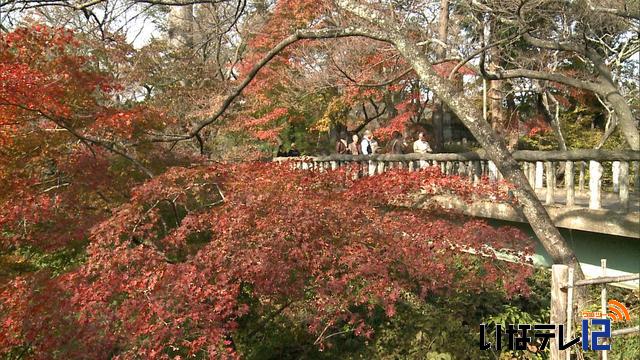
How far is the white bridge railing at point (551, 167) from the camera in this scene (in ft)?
17.8

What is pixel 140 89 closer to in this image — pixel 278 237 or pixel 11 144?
pixel 11 144

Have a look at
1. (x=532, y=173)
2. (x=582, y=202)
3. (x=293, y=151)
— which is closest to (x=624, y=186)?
(x=582, y=202)

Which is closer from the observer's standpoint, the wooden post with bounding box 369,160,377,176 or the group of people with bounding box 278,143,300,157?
the wooden post with bounding box 369,160,377,176

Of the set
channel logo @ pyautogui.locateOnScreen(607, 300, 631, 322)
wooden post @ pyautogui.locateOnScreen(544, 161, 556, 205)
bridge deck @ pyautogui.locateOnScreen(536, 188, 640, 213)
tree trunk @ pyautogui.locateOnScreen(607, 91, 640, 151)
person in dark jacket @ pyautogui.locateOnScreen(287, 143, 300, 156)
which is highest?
tree trunk @ pyautogui.locateOnScreen(607, 91, 640, 151)

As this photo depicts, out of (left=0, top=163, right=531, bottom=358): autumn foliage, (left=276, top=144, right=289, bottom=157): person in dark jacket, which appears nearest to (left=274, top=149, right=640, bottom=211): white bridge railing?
(left=0, top=163, right=531, bottom=358): autumn foliage

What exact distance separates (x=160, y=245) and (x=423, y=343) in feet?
11.9

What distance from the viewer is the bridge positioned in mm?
5434

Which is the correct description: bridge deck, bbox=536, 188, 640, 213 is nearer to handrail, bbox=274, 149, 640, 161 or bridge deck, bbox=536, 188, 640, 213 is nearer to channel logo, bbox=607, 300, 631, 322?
handrail, bbox=274, 149, 640, 161

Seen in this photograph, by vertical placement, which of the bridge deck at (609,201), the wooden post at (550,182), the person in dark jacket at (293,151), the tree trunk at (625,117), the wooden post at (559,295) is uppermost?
the tree trunk at (625,117)

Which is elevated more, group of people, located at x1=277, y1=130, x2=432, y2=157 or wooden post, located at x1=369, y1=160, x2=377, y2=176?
group of people, located at x1=277, y1=130, x2=432, y2=157

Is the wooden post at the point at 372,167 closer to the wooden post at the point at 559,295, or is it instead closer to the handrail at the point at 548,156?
the handrail at the point at 548,156

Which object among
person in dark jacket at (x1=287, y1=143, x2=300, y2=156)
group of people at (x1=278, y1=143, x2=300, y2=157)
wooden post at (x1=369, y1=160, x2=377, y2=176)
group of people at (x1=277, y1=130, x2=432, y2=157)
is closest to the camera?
wooden post at (x1=369, y1=160, x2=377, y2=176)

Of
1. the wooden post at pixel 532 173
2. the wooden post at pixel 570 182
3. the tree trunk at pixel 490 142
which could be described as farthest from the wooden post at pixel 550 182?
the tree trunk at pixel 490 142

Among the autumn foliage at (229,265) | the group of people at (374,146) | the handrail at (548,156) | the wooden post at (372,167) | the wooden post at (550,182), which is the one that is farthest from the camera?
the group of people at (374,146)
